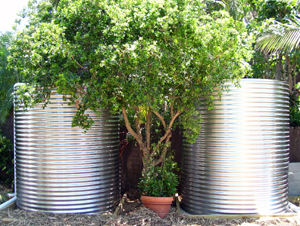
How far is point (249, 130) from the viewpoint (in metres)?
6.48

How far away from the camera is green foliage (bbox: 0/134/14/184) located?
9633 mm

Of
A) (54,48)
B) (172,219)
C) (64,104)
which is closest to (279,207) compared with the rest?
(172,219)

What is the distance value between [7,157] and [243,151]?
24.5 ft

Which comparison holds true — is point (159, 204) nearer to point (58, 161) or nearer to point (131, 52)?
point (58, 161)

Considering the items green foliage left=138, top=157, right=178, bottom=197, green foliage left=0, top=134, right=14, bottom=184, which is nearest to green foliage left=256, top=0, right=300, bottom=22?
green foliage left=138, top=157, right=178, bottom=197

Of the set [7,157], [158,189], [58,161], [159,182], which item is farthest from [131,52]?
[7,157]

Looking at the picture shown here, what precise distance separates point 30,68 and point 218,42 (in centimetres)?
367

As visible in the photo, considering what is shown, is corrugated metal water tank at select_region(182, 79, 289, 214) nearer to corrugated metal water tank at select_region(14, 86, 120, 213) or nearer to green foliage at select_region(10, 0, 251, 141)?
green foliage at select_region(10, 0, 251, 141)

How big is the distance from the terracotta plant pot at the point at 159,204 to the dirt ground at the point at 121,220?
0.45 feet

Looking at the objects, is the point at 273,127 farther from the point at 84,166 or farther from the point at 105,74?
the point at 84,166

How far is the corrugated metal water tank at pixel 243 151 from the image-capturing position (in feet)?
21.3

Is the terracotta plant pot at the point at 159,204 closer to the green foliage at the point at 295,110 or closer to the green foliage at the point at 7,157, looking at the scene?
the green foliage at the point at 7,157

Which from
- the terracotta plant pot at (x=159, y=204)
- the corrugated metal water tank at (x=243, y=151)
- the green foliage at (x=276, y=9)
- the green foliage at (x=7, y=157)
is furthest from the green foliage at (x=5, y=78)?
the green foliage at (x=276, y=9)

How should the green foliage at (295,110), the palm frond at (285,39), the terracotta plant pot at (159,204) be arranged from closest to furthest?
the terracotta plant pot at (159,204) < the palm frond at (285,39) < the green foliage at (295,110)
